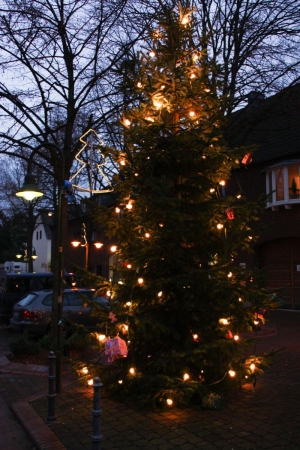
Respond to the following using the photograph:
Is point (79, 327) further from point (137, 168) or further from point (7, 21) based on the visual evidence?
point (7, 21)

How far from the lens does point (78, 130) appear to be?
18.9 metres

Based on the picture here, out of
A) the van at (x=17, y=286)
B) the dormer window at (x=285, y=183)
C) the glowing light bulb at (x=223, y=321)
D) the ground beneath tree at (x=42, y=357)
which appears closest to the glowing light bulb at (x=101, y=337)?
the glowing light bulb at (x=223, y=321)

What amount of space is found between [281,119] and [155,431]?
1926 centimetres

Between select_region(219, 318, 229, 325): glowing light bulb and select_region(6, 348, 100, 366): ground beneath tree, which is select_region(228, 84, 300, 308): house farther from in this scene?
select_region(219, 318, 229, 325): glowing light bulb

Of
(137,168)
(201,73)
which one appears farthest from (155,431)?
(201,73)

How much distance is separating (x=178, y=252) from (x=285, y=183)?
1609 centimetres

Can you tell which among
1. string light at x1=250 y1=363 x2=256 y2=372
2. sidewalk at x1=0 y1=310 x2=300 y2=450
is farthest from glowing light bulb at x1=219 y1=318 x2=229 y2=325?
sidewalk at x1=0 y1=310 x2=300 y2=450

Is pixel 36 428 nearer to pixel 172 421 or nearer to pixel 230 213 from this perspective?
pixel 172 421

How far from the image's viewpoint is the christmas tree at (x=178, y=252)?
6.98 m

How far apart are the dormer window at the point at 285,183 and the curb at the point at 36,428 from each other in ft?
53.3

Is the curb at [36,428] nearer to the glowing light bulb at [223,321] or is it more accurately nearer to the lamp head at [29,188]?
the glowing light bulb at [223,321]

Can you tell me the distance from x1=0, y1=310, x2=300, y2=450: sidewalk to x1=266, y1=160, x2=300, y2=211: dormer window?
46.3 feet

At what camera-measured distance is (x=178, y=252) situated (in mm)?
7289

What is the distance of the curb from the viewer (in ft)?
18.8
